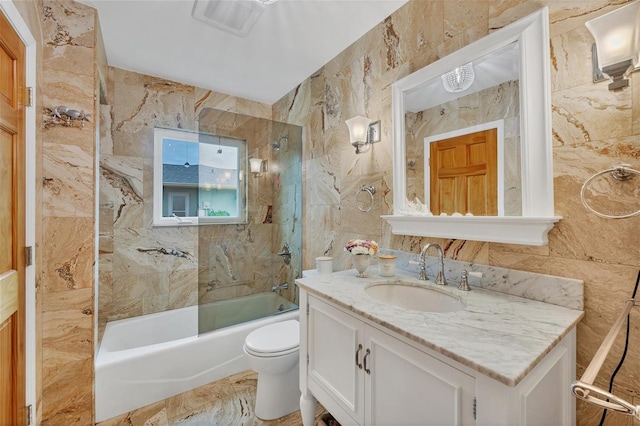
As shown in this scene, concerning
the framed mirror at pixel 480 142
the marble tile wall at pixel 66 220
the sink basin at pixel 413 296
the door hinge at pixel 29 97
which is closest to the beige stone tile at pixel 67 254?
the marble tile wall at pixel 66 220

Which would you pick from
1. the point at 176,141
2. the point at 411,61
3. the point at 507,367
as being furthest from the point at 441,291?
the point at 176,141

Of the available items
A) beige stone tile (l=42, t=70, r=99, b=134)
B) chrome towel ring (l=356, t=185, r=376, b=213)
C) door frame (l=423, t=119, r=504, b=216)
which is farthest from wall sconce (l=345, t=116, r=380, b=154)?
beige stone tile (l=42, t=70, r=99, b=134)

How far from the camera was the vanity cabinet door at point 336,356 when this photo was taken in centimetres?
115

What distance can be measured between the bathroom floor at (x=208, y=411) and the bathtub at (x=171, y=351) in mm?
54

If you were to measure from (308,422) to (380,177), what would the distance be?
1.56 metres

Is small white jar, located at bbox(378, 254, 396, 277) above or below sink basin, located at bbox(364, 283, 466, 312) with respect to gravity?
above

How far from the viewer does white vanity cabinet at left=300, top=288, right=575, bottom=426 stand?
2.46 ft

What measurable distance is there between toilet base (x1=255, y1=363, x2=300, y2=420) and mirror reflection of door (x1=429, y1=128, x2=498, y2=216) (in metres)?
1.43

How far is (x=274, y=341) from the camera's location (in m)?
1.76

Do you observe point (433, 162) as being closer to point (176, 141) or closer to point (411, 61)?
point (411, 61)

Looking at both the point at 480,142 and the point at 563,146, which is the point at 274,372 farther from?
the point at 563,146

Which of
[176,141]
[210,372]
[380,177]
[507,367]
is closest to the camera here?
[507,367]

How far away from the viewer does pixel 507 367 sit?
0.70 metres

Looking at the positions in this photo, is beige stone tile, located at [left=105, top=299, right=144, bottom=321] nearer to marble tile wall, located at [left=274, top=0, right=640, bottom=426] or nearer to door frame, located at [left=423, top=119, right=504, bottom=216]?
marble tile wall, located at [left=274, top=0, right=640, bottom=426]
